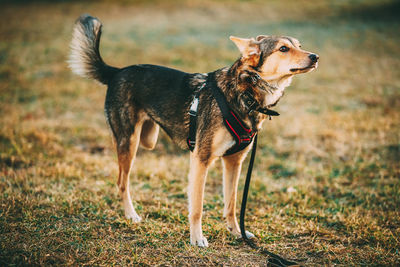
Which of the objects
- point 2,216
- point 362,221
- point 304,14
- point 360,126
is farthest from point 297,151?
point 304,14

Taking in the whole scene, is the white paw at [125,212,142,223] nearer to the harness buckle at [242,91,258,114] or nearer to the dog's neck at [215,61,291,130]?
the dog's neck at [215,61,291,130]

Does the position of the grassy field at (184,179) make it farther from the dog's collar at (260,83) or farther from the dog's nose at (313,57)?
the dog's nose at (313,57)

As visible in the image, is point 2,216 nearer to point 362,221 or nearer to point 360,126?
point 362,221

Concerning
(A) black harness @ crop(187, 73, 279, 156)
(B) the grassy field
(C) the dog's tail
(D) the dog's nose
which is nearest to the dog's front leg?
(B) the grassy field

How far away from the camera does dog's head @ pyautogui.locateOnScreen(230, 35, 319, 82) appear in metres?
3.37

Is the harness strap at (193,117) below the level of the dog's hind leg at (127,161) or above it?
above

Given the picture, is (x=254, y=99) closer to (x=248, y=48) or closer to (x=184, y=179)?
(x=248, y=48)

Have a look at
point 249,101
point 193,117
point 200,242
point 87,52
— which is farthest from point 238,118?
point 87,52

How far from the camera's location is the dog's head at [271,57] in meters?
3.37

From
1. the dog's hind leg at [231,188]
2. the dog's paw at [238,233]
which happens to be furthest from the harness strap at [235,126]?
the dog's paw at [238,233]

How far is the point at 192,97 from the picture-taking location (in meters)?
3.80

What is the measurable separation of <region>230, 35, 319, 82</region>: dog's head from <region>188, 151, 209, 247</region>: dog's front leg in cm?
113

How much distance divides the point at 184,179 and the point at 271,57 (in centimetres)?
280

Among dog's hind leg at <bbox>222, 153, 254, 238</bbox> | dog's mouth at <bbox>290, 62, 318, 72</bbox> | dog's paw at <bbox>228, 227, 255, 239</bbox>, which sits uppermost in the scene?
dog's mouth at <bbox>290, 62, 318, 72</bbox>
